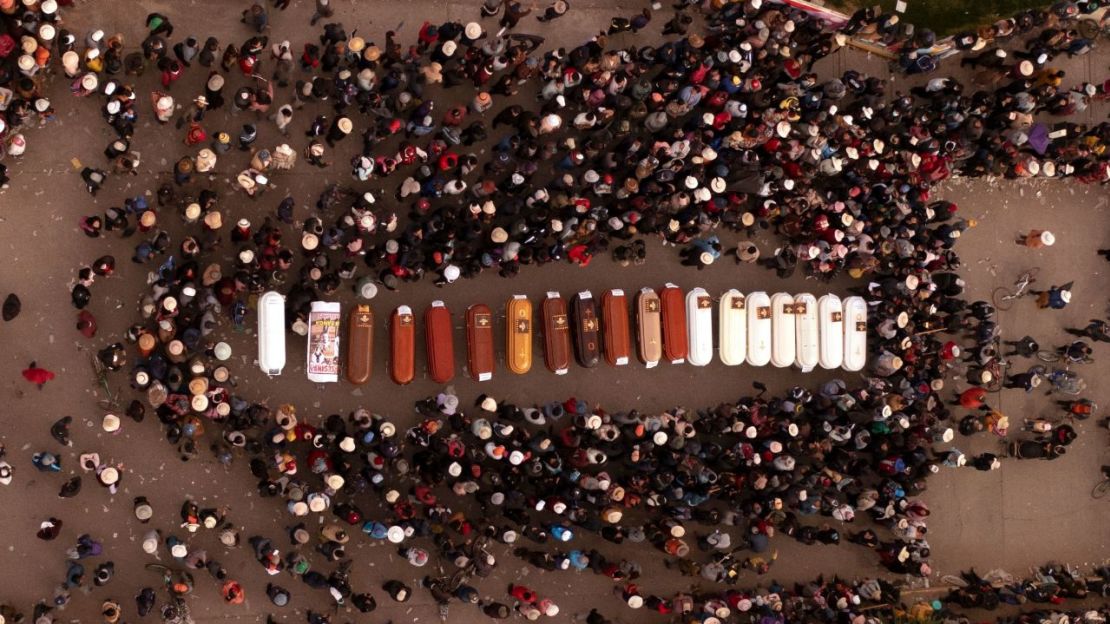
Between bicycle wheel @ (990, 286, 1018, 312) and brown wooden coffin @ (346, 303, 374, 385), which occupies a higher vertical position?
bicycle wheel @ (990, 286, 1018, 312)

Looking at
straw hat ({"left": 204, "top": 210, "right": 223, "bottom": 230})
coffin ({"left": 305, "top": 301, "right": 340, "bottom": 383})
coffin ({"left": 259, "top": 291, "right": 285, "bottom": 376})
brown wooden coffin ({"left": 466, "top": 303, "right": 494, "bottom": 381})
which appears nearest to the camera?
straw hat ({"left": 204, "top": 210, "right": 223, "bottom": 230})

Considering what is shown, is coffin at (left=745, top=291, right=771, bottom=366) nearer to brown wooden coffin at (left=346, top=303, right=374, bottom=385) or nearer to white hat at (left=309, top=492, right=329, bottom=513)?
brown wooden coffin at (left=346, top=303, right=374, bottom=385)

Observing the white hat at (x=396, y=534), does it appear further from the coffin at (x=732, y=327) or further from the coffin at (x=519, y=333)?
the coffin at (x=732, y=327)

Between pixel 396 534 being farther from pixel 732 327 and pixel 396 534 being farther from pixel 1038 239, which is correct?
pixel 1038 239

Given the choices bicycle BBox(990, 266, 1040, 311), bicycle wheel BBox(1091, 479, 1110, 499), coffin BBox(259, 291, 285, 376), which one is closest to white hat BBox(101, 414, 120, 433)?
coffin BBox(259, 291, 285, 376)

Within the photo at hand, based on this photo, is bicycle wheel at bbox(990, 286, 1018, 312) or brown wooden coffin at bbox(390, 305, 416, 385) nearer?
brown wooden coffin at bbox(390, 305, 416, 385)

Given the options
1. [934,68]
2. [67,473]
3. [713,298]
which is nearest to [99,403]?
[67,473]

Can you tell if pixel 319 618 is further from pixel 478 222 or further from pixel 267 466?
pixel 478 222

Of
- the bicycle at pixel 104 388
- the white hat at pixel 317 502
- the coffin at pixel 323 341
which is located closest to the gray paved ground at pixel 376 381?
the bicycle at pixel 104 388

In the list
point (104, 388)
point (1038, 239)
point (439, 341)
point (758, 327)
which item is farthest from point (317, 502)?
point (1038, 239)
